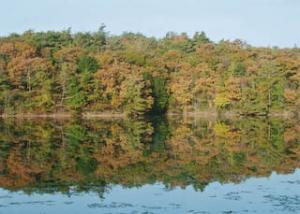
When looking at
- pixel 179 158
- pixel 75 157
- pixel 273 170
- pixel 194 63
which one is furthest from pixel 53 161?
pixel 194 63

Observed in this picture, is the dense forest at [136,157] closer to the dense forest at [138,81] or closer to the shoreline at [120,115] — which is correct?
the shoreline at [120,115]

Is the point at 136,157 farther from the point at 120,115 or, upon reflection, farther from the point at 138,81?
the point at 120,115

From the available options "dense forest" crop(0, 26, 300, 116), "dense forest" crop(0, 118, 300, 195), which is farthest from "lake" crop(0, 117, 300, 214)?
"dense forest" crop(0, 26, 300, 116)

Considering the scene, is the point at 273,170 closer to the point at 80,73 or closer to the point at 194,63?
the point at 80,73

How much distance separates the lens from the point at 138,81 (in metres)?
53.9

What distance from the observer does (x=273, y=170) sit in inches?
802

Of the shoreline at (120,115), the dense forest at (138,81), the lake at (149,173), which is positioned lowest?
the lake at (149,173)

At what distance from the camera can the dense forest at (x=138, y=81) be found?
5319cm

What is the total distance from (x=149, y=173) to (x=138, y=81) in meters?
34.7

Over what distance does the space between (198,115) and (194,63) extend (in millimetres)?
6651

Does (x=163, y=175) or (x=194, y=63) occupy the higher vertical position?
(x=194, y=63)

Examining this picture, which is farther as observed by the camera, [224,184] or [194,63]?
[194,63]

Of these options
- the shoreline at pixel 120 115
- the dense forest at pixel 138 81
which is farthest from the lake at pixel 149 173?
the dense forest at pixel 138 81

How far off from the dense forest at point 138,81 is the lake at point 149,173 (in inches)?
788
